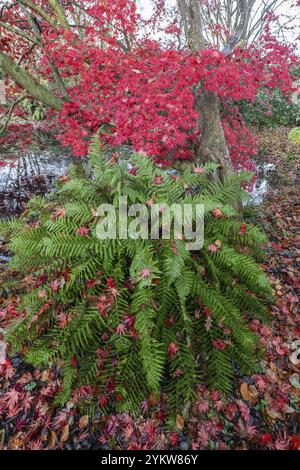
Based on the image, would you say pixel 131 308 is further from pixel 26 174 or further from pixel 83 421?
pixel 26 174

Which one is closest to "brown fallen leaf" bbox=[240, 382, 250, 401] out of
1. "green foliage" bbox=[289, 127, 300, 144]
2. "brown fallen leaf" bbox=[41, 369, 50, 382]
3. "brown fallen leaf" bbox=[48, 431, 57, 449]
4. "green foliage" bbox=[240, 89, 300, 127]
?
"brown fallen leaf" bbox=[48, 431, 57, 449]

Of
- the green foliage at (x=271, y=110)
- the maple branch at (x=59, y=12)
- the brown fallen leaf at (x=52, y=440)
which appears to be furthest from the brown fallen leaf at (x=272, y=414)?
the green foliage at (x=271, y=110)

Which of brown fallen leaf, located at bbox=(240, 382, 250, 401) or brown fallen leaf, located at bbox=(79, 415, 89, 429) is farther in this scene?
brown fallen leaf, located at bbox=(240, 382, 250, 401)

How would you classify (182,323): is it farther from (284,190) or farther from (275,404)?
(284,190)

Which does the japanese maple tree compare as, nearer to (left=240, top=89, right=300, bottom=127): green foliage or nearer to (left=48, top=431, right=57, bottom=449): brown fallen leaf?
(left=48, top=431, right=57, bottom=449): brown fallen leaf

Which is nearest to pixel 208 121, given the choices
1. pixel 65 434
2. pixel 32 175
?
pixel 65 434

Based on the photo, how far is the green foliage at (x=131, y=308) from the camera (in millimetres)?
2420

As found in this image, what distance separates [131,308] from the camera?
2455 millimetres

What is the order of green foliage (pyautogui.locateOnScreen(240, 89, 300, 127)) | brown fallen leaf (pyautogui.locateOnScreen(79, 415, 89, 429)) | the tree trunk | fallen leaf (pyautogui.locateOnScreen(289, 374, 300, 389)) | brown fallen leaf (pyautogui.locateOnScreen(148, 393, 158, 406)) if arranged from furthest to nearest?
green foliage (pyautogui.locateOnScreen(240, 89, 300, 127)), the tree trunk, fallen leaf (pyautogui.locateOnScreen(289, 374, 300, 389)), brown fallen leaf (pyautogui.locateOnScreen(148, 393, 158, 406)), brown fallen leaf (pyautogui.locateOnScreen(79, 415, 89, 429))

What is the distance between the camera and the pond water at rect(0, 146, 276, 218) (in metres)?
7.03

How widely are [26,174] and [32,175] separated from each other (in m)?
0.24

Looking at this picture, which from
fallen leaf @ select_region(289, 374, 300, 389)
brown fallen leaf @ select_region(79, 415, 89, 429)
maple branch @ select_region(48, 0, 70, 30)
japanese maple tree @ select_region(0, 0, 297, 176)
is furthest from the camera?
maple branch @ select_region(48, 0, 70, 30)

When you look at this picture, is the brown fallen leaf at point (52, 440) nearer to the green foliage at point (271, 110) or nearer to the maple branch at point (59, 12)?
the maple branch at point (59, 12)

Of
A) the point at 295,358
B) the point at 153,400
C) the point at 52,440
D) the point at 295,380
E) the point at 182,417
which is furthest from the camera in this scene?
the point at 295,358
